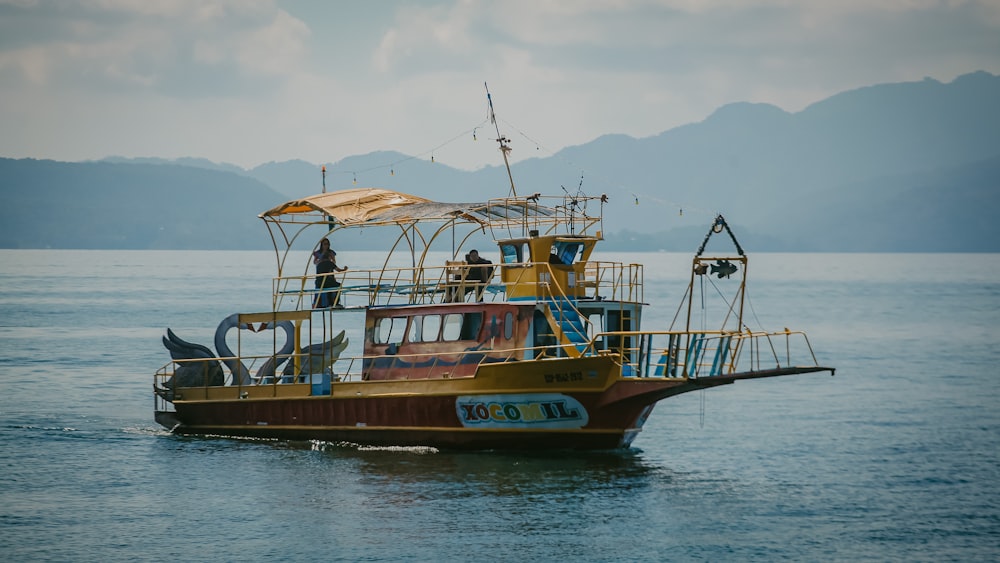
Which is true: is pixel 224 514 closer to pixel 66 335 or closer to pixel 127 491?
pixel 127 491

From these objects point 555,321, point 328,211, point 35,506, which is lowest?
point 35,506

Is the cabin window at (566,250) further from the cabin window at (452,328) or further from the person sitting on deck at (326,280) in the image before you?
the person sitting on deck at (326,280)

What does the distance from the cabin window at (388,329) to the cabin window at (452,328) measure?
1.55 metres

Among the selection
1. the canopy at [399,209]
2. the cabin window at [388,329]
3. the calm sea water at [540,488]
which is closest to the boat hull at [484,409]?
the calm sea water at [540,488]

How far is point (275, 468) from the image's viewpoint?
3500cm

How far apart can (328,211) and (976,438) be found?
76.3 ft

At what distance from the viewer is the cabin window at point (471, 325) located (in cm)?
3600

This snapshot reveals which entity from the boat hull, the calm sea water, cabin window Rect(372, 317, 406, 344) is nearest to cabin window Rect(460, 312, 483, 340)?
the boat hull

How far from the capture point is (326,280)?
38.7m

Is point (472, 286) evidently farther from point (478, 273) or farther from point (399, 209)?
point (399, 209)

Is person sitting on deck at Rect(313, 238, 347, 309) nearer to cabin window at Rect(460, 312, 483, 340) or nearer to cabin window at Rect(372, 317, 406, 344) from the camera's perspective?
cabin window at Rect(372, 317, 406, 344)

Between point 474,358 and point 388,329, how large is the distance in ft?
11.5

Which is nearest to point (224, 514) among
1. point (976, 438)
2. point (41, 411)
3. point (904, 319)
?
point (41, 411)

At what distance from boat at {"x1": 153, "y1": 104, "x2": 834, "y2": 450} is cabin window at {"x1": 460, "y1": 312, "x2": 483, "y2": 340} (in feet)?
0.14
